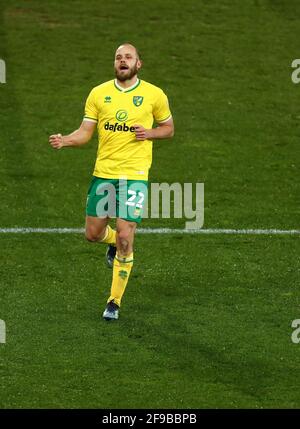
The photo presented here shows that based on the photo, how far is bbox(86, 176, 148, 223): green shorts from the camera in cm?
1358

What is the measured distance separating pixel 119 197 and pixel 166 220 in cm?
314

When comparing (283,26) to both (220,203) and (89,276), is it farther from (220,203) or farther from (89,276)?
(89,276)

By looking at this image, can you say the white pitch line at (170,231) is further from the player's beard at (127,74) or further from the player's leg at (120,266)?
the player's beard at (127,74)

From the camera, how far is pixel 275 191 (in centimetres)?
1761

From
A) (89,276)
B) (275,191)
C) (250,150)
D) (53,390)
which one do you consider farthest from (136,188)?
(250,150)

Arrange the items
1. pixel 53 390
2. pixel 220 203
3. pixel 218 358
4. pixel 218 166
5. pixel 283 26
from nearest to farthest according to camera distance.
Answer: pixel 53 390
pixel 218 358
pixel 220 203
pixel 218 166
pixel 283 26

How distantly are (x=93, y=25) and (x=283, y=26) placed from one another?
3.16 meters

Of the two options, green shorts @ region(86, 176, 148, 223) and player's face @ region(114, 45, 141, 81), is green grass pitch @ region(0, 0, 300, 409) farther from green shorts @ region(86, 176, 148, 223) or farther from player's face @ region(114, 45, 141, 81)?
player's face @ region(114, 45, 141, 81)

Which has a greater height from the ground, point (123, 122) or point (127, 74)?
point (127, 74)

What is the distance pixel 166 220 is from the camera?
1673cm

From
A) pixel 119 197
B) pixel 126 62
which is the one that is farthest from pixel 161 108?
pixel 119 197

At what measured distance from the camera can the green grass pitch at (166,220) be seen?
12.2 meters

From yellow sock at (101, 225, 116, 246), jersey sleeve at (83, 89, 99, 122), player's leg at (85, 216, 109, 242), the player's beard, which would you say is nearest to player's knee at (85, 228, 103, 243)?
player's leg at (85, 216, 109, 242)

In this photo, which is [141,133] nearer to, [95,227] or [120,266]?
[95,227]
